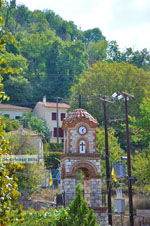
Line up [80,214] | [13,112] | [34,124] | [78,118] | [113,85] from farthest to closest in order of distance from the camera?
[13,112], [34,124], [113,85], [78,118], [80,214]

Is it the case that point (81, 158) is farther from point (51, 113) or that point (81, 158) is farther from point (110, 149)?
point (51, 113)

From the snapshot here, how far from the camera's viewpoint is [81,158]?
2933 cm

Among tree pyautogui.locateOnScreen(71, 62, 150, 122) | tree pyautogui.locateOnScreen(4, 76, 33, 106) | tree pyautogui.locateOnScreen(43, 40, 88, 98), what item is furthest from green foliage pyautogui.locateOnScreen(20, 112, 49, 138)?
tree pyautogui.locateOnScreen(43, 40, 88, 98)

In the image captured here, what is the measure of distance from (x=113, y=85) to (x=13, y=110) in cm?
2008

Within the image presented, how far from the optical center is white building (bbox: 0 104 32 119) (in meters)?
79.8

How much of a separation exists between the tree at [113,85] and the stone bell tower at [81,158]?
3309cm

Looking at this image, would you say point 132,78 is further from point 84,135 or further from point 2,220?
point 2,220

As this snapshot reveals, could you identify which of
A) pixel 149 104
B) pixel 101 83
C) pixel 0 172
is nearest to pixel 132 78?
pixel 101 83

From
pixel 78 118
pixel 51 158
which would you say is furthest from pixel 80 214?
pixel 51 158

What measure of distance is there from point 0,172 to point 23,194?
120 ft

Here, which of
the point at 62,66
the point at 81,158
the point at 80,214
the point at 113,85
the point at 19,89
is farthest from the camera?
the point at 62,66

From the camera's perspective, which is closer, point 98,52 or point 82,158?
point 82,158

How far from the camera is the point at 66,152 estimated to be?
2977 cm

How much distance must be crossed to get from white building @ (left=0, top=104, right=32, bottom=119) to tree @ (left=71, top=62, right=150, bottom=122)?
13945mm
